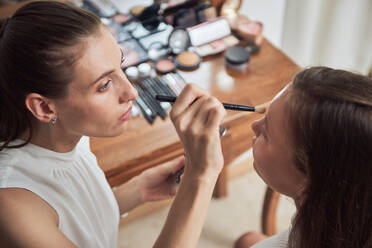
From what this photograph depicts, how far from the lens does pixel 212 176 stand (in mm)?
647

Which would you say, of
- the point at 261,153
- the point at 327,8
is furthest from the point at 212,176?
the point at 327,8

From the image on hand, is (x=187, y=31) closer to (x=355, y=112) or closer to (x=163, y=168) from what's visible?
(x=163, y=168)

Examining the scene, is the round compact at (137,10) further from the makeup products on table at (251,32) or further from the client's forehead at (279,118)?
the client's forehead at (279,118)

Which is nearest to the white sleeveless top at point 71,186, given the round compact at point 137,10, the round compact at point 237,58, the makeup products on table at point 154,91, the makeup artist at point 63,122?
the makeup artist at point 63,122

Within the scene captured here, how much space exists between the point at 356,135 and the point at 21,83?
1.92 feet

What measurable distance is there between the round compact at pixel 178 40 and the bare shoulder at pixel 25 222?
752 millimetres

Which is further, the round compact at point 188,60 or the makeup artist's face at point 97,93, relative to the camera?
the round compact at point 188,60

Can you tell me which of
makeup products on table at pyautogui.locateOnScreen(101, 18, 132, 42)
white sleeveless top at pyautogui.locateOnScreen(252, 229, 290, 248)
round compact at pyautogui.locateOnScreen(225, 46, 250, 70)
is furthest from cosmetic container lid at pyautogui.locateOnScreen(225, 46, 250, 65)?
white sleeveless top at pyautogui.locateOnScreen(252, 229, 290, 248)

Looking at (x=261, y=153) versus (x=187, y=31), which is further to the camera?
(x=187, y=31)

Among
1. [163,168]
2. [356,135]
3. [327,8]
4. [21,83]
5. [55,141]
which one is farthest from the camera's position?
[327,8]

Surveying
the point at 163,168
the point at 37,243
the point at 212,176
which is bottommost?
the point at 163,168

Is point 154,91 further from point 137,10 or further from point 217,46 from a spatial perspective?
point 137,10

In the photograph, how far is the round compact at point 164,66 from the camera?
1.29 m

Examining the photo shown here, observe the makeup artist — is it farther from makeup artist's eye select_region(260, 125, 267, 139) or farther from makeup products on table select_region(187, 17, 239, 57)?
makeup products on table select_region(187, 17, 239, 57)
